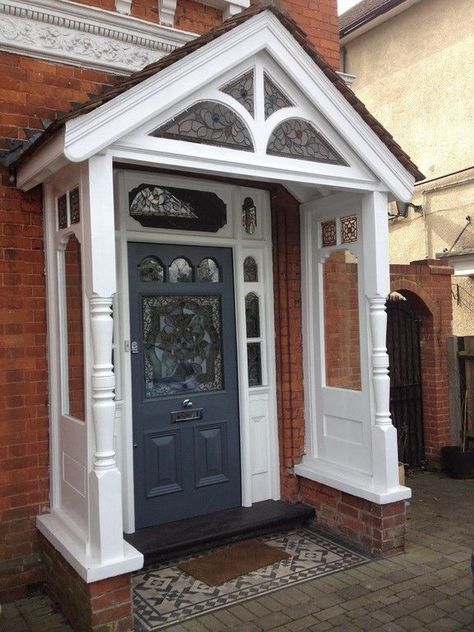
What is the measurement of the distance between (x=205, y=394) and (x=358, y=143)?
8.20ft

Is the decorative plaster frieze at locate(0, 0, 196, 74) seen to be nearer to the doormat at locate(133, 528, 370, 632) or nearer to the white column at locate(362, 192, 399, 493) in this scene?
the white column at locate(362, 192, 399, 493)

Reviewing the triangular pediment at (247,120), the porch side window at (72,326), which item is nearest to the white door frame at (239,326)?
the porch side window at (72,326)

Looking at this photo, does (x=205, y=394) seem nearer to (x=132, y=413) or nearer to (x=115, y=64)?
(x=132, y=413)

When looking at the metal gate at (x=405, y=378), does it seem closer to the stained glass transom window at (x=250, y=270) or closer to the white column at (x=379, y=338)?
Result: the stained glass transom window at (x=250, y=270)

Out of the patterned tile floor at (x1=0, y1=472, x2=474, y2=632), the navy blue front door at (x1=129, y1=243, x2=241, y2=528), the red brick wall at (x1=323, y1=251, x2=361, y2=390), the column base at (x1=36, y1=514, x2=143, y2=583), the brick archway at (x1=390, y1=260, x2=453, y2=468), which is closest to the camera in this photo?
the column base at (x1=36, y1=514, x2=143, y2=583)

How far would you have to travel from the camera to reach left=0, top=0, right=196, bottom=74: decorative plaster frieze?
4312 mm

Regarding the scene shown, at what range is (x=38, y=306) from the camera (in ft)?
14.3

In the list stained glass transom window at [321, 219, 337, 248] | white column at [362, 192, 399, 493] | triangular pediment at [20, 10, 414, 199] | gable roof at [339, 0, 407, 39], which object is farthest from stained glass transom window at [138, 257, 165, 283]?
gable roof at [339, 0, 407, 39]

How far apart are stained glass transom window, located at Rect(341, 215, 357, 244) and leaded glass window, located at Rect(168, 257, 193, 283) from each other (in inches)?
55.7

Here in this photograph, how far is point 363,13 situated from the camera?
1203 cm

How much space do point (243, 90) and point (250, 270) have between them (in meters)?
1.89

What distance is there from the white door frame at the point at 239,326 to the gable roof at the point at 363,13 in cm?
770

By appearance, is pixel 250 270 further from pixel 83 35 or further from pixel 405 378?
pixel 405 378

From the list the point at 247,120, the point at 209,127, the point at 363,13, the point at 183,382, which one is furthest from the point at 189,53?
the point at 363,13
